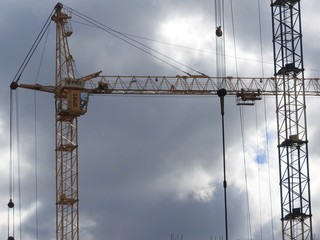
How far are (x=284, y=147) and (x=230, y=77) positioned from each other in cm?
5360

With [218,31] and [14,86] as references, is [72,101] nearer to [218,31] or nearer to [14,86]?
[14,86]

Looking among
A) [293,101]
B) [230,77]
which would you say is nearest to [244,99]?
[230,77]

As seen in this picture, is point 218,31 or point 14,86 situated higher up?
point 14,86

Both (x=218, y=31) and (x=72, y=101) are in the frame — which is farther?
(x=72, y=101)

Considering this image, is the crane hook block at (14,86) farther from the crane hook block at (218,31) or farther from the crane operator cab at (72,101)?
the crane hook block at (218,31)

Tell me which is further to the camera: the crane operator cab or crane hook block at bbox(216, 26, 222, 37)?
the crane operator cab

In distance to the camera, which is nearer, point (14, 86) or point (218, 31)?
point (218, 31)

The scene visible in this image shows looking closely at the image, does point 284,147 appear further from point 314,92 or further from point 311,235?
point 314,92

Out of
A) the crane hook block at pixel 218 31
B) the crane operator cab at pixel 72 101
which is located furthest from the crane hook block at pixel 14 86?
the crane hook block at pixel 218 31

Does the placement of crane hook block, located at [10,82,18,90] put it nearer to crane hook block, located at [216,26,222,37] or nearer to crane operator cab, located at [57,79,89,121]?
crane operator cab, located at [57,79,89,121]

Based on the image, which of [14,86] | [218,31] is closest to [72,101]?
[14,86]

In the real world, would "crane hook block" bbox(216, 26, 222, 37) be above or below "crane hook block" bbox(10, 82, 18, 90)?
below

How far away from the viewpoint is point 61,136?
153 metres

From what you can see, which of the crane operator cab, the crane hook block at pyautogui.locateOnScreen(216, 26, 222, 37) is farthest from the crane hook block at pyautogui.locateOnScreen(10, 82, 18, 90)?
the crane hook block at pyautogui.locateOnScreen(216, 26, 222, 37)
